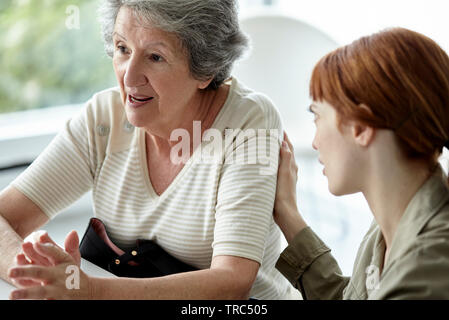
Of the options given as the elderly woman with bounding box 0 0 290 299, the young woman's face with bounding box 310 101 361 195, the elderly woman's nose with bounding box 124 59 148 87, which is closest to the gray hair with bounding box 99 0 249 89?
the elderly woman with bounding box 0 0 290 299

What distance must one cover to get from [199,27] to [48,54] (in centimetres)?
172

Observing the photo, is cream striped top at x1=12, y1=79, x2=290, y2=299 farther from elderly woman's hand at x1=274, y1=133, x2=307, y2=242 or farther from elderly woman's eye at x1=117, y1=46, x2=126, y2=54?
elderly woman's eye at x1=117, y1=46, x2=126, y2=54

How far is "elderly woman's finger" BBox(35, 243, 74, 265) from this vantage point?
3.84 ft

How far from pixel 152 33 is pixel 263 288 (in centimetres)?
71

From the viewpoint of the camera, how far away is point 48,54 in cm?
293

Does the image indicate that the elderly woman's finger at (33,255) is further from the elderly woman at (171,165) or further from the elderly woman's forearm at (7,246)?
the elderly woman's forearm at (7,246)

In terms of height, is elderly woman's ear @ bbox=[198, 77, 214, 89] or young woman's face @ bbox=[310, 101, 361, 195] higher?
elderly woman's ear @ bbox=[198, 77, 214, 89]

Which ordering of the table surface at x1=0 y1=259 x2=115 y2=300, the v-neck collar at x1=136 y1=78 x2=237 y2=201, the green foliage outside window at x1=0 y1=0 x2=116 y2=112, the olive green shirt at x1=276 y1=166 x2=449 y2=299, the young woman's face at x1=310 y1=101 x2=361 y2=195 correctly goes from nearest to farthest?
the olive green shirt at x1=276 y1=166 x2=449 y2=299
the young woman's face at x1=310 y1=101 x2=361 y2=195
the table surface at x1=0 y1=259 x2=115 y2=300
the v-neck collar at x1=136 y1=78 x2=237 y2=201
the green foliage outside window at x1=0 y1=0 x2=116 y2=112

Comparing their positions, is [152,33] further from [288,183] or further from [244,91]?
[288,183]

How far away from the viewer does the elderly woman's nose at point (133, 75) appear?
1.44m

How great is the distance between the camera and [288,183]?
58.4 inches

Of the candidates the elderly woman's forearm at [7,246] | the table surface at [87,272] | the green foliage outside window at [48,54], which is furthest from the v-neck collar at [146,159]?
the green foliage outside window at [48,54]

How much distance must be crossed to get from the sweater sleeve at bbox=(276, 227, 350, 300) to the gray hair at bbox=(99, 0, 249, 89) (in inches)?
18.9

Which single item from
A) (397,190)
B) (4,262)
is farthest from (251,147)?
(4,262)
